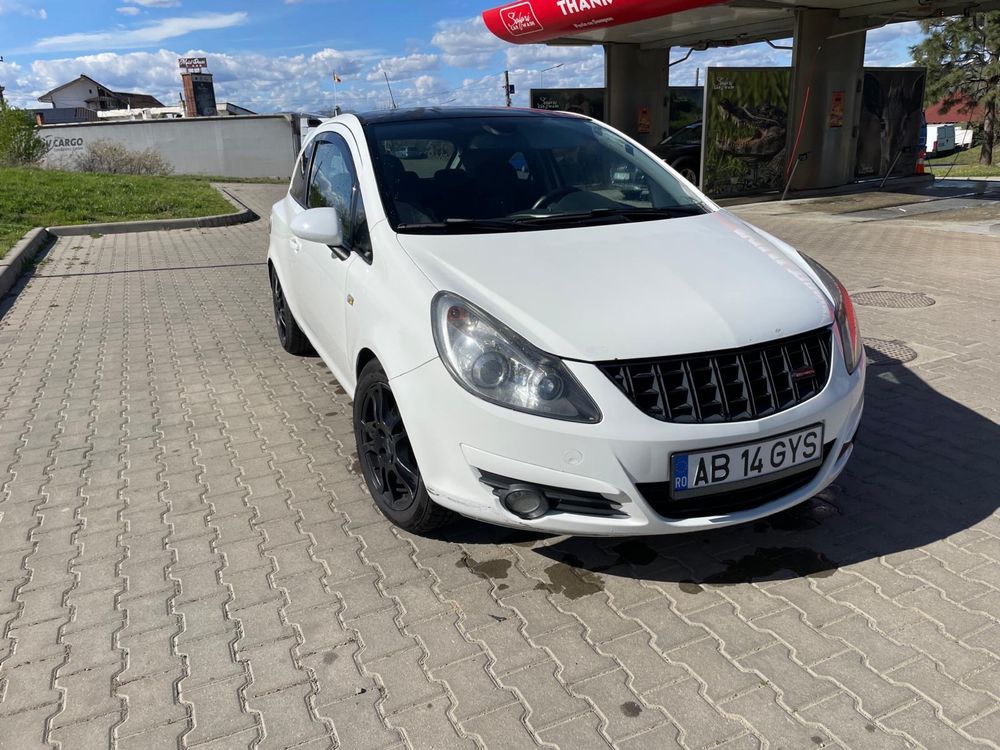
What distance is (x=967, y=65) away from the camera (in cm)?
3762

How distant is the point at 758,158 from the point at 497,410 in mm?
14212

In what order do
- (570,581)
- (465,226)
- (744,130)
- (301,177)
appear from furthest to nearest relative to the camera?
(744,130) → (301,177) → (465,226) → (570,581)

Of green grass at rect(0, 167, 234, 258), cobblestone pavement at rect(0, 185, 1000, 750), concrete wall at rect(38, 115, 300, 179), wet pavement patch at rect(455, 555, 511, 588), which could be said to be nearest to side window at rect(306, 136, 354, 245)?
cobblestone pavement at rect(0, 185, 1000, 750)

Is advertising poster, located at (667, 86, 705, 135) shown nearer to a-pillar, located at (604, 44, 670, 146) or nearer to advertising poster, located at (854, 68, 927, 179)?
a-pillar, located at (604, 44, 670, 146)

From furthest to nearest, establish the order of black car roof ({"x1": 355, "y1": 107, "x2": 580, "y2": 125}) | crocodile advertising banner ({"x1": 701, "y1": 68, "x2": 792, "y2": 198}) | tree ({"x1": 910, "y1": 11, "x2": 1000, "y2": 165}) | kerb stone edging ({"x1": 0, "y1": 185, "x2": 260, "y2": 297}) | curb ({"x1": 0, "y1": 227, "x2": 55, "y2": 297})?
tree ({"x1": 910, "y1": 11, "x2": 1000, "y2": 165}) → crocodile advertising banner ({"x1": 701, "y1": 68, "x2": 792, "y2": 198}) → kerb stone edging ({"x1": 0, "y1": 185, "x2": 260, "y2": 297}) → curb ({"x1": 0, "y1": 227, "x2": 55, "y2": 297}) → black car roof ({"x1": 355, "y1": 107, "x2": 580, "y2": 125})

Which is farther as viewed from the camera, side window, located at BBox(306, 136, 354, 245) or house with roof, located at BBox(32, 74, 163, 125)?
house with roof, located at BBox(32, 74, 163, 125)

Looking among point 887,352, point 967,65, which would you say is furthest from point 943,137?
point 887,352

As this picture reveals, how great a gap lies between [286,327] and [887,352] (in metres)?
4.40

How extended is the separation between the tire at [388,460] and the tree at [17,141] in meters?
28.3

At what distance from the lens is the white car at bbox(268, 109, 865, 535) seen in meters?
2.55

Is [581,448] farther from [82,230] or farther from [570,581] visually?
[82,230]

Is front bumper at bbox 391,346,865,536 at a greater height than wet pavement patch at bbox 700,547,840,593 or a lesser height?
greater

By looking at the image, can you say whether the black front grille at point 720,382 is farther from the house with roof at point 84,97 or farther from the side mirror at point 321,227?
the house with roof at point 84,97

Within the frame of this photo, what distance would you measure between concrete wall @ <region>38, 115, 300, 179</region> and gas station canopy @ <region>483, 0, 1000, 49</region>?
88.1 feet
